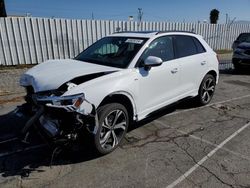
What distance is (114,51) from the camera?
451cm

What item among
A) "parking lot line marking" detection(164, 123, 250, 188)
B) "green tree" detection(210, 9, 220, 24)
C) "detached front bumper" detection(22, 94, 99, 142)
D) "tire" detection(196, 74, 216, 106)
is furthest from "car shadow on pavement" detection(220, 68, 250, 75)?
"green tree" detection(210, 9, 220, 24)

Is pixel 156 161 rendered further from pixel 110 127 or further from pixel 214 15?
pixel 214 15

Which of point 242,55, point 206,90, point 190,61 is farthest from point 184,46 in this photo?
point 242,55

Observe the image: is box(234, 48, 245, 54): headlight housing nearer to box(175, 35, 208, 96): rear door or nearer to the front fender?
box(175, 35, 208, 96): rear door

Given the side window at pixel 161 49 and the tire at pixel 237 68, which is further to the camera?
the tire at pixel 237 68

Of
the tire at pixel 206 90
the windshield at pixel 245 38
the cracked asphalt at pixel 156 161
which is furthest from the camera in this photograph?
the windshield at pixel 245 38

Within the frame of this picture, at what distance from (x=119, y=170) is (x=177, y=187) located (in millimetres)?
803

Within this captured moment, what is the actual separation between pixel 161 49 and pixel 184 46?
33.4 inches

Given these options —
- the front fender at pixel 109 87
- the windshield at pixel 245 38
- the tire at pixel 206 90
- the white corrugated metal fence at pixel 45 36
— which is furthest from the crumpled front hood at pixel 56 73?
the windshield at pixel 245 38

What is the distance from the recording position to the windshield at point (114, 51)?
13.5 feet

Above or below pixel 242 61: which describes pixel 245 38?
above

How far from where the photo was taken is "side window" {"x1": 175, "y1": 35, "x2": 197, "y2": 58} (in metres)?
4.92

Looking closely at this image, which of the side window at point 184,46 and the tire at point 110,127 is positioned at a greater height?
the side window at point 184,46

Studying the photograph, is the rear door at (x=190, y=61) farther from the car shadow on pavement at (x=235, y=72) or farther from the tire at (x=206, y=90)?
the car shadow on pavement at (x=235, y=72)
